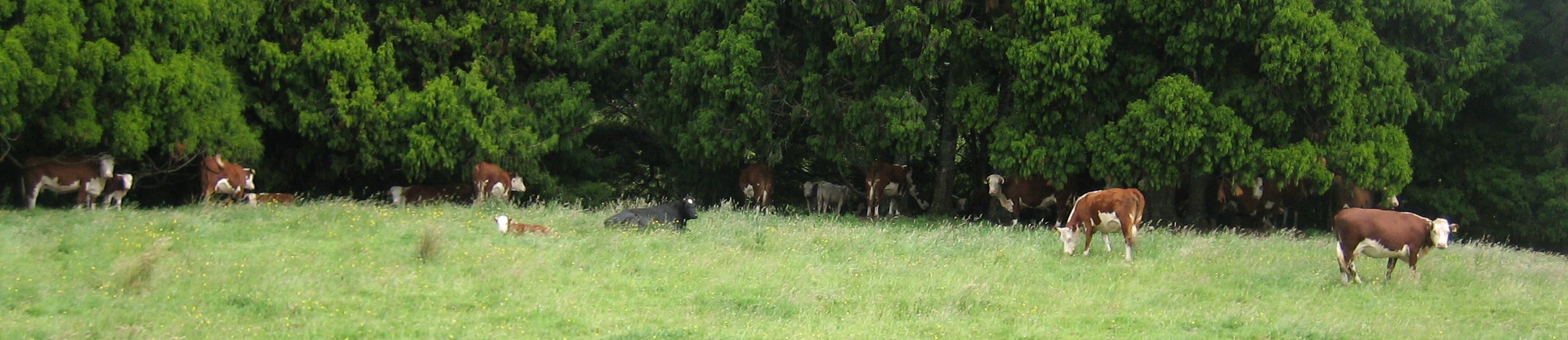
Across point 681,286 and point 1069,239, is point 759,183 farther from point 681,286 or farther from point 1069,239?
point 681,286

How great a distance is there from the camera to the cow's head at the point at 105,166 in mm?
21078

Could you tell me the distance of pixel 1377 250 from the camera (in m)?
14.8

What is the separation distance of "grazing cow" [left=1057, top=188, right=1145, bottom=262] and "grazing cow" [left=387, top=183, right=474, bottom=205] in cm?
1170

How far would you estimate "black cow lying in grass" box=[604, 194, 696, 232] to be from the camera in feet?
59.3

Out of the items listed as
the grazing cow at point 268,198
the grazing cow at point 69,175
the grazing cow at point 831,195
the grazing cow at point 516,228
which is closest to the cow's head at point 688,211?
the grazing cow at point 516,228

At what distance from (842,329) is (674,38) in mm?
14317

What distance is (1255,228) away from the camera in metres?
25.7

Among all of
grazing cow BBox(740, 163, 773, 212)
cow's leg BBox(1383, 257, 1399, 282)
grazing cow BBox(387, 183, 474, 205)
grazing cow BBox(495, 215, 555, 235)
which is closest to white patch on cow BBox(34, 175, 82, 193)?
grazing cow BBox(387, 183, 474, 205)

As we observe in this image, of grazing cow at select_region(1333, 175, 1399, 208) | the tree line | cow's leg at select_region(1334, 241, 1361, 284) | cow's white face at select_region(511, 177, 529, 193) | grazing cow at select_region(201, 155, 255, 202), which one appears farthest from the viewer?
cow's white face at select_region(511, 177, 529, 193)

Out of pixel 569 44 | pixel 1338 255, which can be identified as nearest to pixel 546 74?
pixel 569 44

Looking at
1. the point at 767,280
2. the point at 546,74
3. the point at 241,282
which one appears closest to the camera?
the point at 241,282

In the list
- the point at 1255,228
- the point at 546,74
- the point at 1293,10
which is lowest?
the point at 1255,228

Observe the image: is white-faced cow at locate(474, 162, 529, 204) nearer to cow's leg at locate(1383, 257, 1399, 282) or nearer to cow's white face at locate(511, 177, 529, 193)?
cow's white face at locate(511, 177, 529, 193)

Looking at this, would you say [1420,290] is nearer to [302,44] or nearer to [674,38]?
[674,38]
